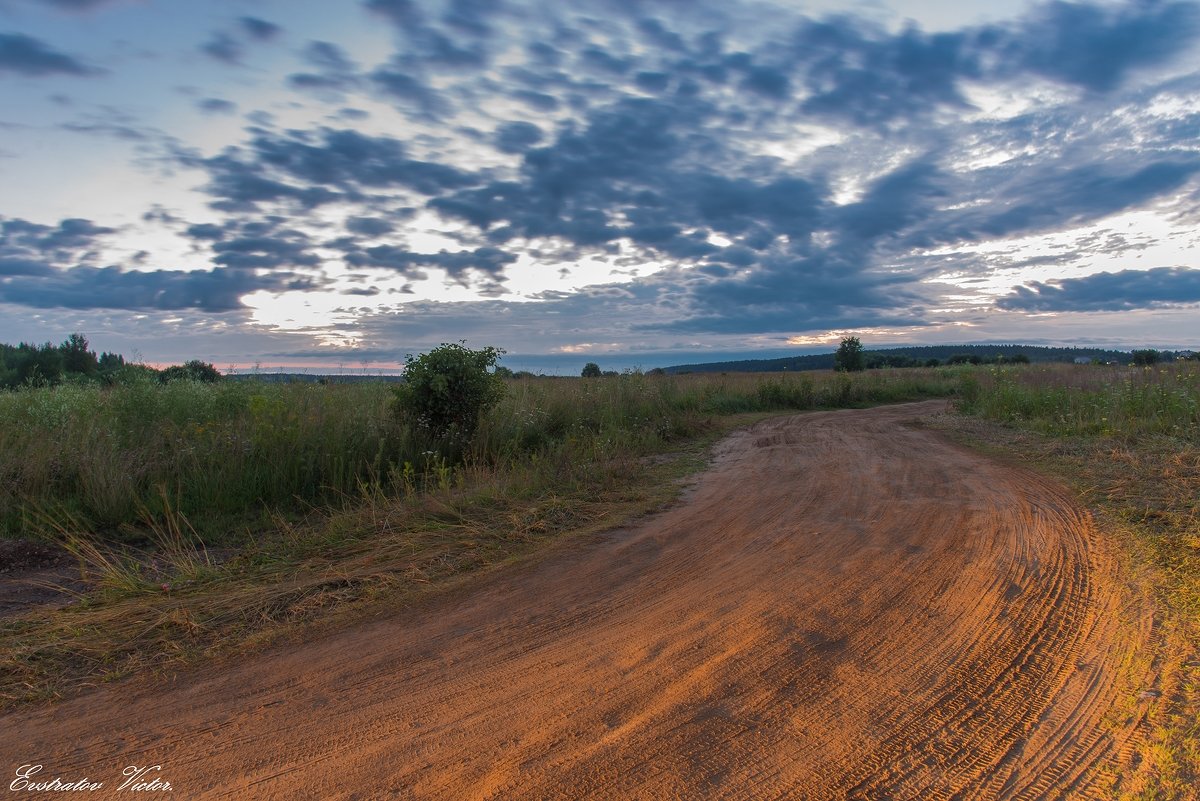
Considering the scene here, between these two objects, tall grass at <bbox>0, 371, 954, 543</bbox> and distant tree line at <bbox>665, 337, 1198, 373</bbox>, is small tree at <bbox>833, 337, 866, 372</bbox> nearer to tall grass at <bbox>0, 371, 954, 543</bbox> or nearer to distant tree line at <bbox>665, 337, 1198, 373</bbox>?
distant tree line at <bbox>665, 337, 1198, 373</bbox>

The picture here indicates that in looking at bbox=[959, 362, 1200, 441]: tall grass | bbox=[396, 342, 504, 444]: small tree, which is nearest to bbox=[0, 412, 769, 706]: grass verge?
bbox=[396, 342, 504, 444]: small tree

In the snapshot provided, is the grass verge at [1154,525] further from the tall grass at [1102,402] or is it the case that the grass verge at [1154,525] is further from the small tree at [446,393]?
the small tree at [446,393]

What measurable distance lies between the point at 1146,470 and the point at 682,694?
7.62m

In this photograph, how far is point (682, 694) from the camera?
121 inches

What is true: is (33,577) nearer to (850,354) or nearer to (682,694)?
(682,694)

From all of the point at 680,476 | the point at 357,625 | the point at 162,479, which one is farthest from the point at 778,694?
the point at 162,479

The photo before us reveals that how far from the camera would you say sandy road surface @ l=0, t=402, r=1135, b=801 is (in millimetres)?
2529

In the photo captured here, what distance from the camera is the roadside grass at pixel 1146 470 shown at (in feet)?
9.03

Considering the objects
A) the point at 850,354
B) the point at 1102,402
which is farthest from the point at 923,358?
the point at 1102,402

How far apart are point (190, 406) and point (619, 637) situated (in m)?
8.55

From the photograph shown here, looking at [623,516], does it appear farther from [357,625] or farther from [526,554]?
[357,625]

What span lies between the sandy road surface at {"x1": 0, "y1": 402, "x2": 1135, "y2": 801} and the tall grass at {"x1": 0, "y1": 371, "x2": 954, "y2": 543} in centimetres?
334

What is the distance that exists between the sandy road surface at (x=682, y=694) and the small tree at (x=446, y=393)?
4.90 m

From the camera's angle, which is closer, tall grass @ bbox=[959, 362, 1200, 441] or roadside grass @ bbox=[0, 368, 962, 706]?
roadside grass @ bbox=[0, 368, 962, 706]
